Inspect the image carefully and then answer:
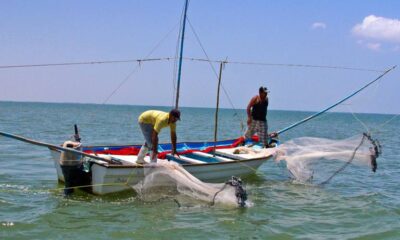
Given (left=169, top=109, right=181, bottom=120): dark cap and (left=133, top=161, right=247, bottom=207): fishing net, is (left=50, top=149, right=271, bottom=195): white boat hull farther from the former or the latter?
(left=169, top=109, right=181, bottom=120): dark cap

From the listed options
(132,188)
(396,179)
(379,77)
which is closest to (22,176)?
(132,188)

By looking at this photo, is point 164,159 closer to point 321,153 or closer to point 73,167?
point 73,167

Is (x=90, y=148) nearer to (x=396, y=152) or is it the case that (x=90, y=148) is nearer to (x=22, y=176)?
(x=22, y=176)

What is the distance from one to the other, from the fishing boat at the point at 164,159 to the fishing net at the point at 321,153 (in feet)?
2.72

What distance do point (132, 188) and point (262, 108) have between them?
487 cm

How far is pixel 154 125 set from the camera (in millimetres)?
9781

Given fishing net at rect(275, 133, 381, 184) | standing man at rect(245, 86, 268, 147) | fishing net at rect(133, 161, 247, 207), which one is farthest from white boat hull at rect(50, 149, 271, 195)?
standing man at rect(245, 86, 268, 147)

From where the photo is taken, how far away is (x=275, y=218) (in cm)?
874

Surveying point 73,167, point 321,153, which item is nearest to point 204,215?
point 73,167

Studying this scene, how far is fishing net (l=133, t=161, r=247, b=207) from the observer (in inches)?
345

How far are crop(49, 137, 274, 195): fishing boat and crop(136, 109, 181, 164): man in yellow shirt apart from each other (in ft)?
1.42

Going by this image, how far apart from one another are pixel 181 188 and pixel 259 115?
4674mm

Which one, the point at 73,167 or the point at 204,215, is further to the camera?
the point at 73,167

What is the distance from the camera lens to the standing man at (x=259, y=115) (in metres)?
12.9
